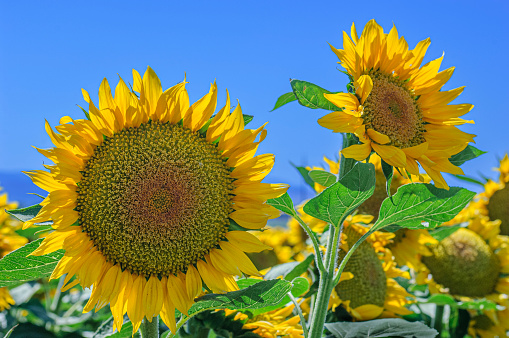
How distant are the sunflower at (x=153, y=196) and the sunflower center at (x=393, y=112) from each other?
45 cm

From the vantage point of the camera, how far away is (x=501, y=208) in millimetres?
3818

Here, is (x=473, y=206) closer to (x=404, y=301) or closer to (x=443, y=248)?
(x=443, y=248)

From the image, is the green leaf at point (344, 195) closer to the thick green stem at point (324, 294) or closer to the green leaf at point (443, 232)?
the thick green stem at point (324, 294)

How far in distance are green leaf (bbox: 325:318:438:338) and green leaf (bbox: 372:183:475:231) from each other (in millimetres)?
401

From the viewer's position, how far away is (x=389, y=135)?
5.42ft

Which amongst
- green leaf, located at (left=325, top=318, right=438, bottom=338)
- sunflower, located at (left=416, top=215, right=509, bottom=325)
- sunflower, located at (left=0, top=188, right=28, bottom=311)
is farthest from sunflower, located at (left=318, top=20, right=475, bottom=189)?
sunflower, located at (left=0, top=188, right=28, bottom=311)

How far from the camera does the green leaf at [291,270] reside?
1.99 m

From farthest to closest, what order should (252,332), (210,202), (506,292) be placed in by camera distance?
(506,292)
(252,332)
(210,202)

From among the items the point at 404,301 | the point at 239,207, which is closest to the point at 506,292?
the point at 404,301

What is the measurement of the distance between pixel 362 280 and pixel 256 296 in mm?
1174

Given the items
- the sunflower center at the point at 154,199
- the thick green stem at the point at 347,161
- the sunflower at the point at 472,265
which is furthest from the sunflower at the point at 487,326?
the sunflower center at the point at 154,199

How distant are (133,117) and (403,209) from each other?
0.88m

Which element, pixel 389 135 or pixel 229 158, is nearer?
pixel 229 158

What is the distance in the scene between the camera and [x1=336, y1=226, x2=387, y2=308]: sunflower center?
7.63ft
